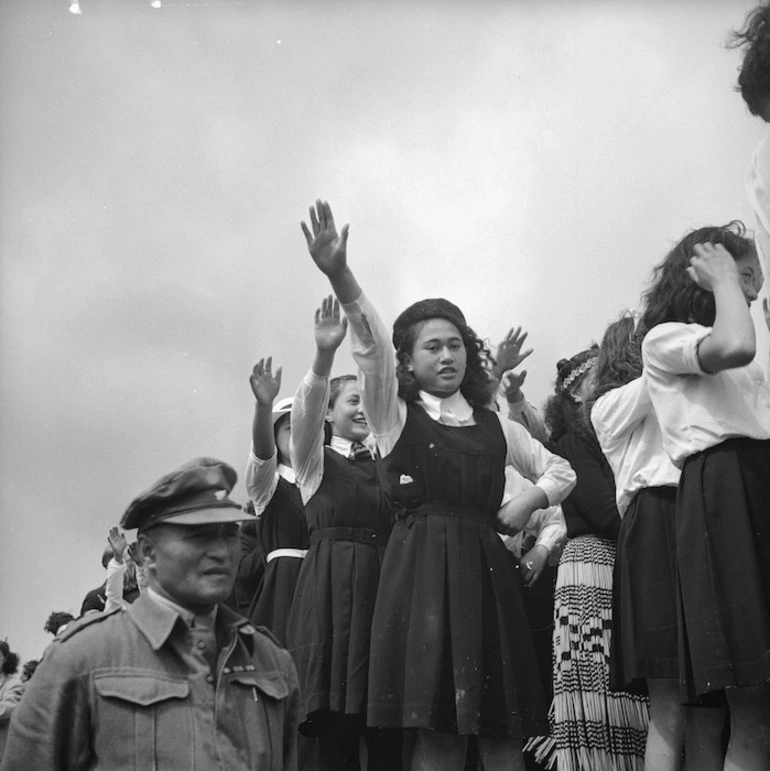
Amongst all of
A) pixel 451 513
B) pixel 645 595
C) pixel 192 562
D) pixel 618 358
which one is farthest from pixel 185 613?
pixel 618 358

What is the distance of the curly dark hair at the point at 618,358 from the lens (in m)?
4.89

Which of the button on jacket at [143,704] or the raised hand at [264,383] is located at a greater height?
the raised hand at [264,383]

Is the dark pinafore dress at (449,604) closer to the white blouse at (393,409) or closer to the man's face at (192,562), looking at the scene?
the white blouse at (393,409)

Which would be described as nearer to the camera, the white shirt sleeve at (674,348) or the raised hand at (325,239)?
the white shirt sleeve at (674,348)

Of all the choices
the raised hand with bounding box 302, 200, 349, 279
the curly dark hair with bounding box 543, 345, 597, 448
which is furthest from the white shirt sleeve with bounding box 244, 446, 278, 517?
the raised hand with bounding box 302, 200, 349, 279

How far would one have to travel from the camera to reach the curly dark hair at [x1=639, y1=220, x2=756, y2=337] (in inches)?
163

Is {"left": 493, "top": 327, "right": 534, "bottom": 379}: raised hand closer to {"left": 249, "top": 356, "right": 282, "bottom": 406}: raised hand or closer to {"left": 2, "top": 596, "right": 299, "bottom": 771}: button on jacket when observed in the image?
{"left": 249, "top": 356, "right": 282, "bottom": 406}: raised hand

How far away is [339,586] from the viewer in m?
5.03

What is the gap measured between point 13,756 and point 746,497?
2.31 m

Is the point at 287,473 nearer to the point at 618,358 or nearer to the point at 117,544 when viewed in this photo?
the point at 117,544

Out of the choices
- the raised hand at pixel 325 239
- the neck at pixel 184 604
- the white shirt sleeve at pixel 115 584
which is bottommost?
the neck at pixel 184 604

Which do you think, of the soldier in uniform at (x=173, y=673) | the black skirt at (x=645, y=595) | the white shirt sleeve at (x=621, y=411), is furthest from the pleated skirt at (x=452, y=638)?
the soldier in uniform at (x=173, y=673)

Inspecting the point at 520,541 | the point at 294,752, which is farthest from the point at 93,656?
the point at 520,541

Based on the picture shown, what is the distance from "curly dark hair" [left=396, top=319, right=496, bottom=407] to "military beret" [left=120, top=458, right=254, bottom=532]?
179 cm
